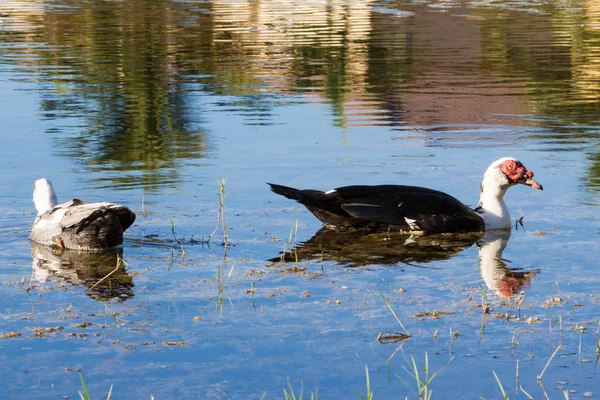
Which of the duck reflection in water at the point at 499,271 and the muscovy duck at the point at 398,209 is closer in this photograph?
the duck reflection in water at the point at 499,271

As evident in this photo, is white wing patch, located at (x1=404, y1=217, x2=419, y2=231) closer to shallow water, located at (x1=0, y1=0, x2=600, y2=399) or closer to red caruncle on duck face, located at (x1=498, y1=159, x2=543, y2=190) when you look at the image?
shallow water, located at (x1=0, y1=0, x2=600, y2=399)

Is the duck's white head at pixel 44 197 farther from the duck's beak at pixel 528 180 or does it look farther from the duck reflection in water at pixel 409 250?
the duck's beak at pixel 528 180

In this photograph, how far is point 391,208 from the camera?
1069cm

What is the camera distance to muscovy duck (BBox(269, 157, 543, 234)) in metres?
10.6

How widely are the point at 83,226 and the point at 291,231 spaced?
1789 mm

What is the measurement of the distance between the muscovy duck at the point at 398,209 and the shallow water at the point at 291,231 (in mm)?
180

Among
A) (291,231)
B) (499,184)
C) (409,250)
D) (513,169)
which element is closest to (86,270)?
(291,231)

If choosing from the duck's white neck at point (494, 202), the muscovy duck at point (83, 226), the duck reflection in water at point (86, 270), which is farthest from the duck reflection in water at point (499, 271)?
the muscovy duck at point (83, 226)

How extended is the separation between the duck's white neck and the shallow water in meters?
0.27

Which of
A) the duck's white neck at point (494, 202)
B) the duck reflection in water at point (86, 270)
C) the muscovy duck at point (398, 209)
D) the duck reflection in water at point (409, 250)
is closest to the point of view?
the duck reflection in water at point (86, 270)

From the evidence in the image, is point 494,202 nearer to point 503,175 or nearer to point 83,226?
point 503,175

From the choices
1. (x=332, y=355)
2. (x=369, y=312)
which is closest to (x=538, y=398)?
(x=332, y=355)

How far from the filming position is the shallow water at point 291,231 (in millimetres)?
6809

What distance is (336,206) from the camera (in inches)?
423
